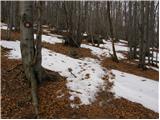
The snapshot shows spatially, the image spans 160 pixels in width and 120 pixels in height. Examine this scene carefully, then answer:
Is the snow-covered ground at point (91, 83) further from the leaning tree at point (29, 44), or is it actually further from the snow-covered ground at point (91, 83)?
the leaning tree at point (29, 44)

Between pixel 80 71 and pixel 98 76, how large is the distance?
847 mm

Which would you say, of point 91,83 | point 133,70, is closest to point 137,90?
point 91,83

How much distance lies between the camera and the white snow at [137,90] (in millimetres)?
10510

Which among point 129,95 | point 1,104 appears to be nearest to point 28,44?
point 1,104

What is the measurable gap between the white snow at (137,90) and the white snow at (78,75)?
752 mm

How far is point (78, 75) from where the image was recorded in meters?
12.1

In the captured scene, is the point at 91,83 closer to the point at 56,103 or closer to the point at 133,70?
the point at 56,103

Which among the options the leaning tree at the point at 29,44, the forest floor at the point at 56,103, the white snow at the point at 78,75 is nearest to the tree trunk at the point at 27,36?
the leaning tree at the point at 29,44

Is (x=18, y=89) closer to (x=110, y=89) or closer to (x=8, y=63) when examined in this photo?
(x=8, y=63)

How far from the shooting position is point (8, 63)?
12070 millimetres

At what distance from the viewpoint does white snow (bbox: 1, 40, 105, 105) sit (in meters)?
10.0

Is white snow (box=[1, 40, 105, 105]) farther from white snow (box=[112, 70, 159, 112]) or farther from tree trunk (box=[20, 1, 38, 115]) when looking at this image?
tree trunk (box=[20, 1, 38, 115])

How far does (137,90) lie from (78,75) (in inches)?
98.2

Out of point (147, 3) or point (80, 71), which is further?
point (147, 3)
